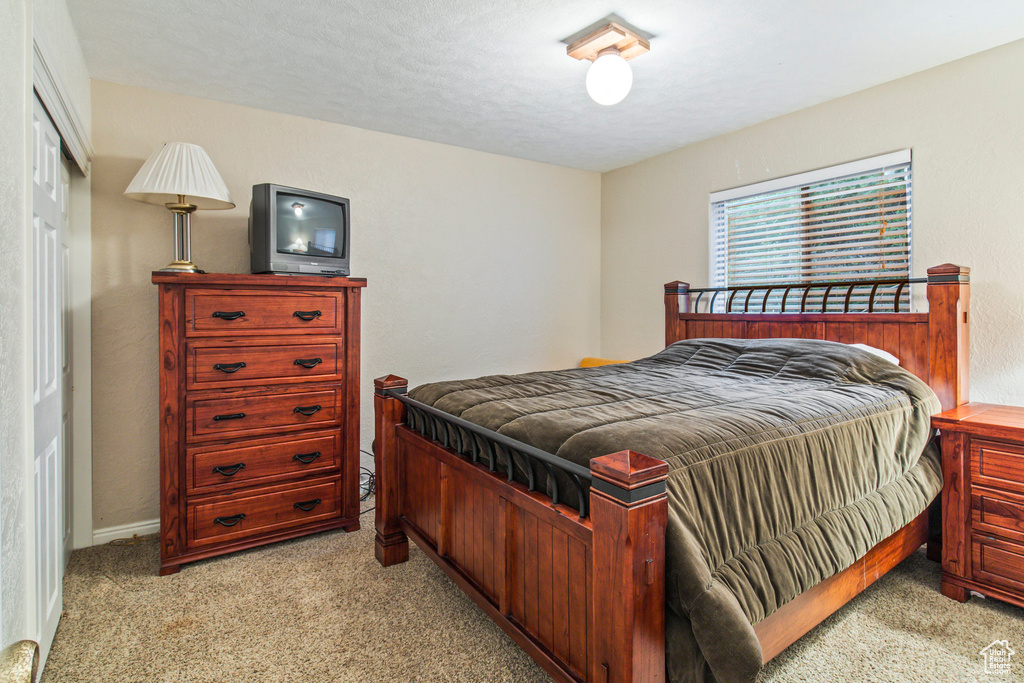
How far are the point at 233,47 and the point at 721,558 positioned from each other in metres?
2.68

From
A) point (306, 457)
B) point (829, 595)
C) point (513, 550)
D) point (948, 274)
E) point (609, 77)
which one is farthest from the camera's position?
point (306, 457)

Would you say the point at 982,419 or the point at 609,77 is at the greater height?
the point at 609,77

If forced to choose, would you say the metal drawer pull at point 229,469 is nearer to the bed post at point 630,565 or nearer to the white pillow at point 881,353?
the bed post at point 630,565

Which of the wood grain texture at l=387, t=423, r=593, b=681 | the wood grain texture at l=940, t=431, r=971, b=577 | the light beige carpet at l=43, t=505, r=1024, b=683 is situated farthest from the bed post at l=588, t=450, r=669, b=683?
the wood grain texture at l=940, t=431, r=971, b=577

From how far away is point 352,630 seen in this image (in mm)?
1828

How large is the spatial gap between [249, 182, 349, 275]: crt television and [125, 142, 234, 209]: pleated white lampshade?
0.20 meters

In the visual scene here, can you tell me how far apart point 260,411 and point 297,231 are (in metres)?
0.88

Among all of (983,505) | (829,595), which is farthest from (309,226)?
(983,505)

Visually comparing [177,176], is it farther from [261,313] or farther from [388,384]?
[388,384]

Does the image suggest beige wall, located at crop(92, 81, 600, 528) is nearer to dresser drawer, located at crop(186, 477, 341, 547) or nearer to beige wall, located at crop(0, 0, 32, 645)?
dresser drawer, located at crop(186, 477, 341, 547)

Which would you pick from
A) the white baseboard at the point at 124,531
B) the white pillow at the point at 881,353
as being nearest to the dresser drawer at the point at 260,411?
the white baseboard at the point at 124,531

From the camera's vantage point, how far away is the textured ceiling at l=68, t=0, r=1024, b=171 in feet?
6.59

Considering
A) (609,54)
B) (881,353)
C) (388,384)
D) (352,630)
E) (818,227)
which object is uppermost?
(609,54)

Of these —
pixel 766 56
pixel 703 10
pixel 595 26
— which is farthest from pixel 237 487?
pixel 766 56
